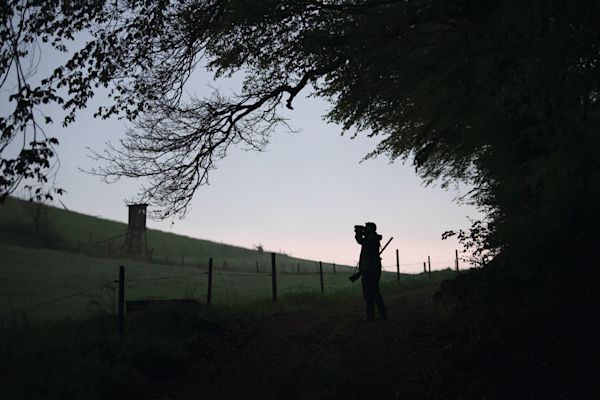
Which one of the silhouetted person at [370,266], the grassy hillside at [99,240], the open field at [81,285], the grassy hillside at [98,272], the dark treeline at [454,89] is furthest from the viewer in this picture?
the grassy hillside at [99,240]

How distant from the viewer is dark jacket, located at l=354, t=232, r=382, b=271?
11.5 m

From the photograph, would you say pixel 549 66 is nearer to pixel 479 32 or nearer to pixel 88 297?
pixel 479 32

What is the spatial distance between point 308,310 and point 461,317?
5731mm

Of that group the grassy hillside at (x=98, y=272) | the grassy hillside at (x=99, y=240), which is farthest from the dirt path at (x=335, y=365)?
the grassy hillside at (x=99, y=240)

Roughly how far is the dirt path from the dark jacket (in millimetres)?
1336

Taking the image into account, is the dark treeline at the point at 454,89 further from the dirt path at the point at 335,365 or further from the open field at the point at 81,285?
the open field at the point at 81,285

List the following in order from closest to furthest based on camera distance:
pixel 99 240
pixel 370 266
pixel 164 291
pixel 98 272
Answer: pixel 370 266, pixel 164 291, pixel 98 272, pixel 99 240

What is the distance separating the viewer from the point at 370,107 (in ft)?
40.2

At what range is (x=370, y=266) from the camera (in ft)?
37.6

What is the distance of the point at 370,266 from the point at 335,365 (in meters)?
4.78

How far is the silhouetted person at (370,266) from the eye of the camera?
11078 millimetres

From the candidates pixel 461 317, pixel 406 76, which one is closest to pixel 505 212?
pixel 461 317

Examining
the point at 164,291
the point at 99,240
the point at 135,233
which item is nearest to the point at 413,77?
the point at 164,291

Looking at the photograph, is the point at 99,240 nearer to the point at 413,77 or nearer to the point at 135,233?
the point at 135,233
